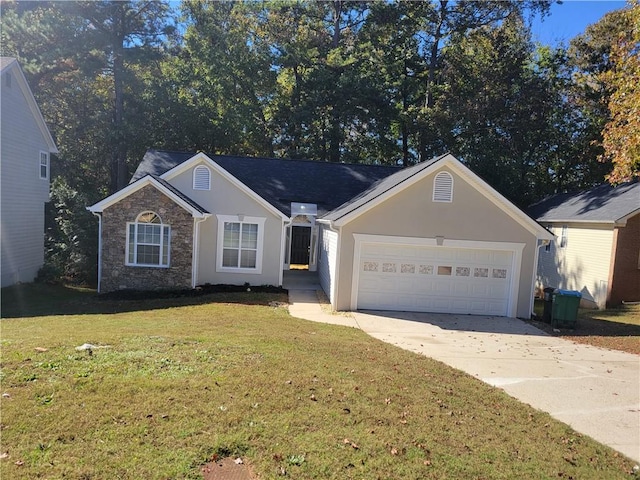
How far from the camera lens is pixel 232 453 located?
14.7ft

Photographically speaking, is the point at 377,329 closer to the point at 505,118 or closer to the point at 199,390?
the point at 199,390

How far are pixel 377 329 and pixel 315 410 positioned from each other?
20.0 feet

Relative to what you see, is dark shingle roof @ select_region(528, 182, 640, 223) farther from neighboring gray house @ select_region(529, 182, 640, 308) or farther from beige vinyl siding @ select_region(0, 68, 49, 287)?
beige vinyl siding @ select_region(0, 68, 49, 287)

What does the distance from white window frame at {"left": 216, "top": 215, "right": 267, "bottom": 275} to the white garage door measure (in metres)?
4.55

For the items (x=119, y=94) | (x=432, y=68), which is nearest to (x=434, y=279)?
(x=432, y=68)

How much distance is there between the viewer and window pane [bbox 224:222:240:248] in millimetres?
16427

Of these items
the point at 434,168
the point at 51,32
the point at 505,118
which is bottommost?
the point at 434,168

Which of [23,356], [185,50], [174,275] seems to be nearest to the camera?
[23,356]

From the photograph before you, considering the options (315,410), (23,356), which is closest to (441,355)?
(315,410)

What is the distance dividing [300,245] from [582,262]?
13176 millimetres

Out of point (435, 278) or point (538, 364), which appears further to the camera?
point (435, 278)

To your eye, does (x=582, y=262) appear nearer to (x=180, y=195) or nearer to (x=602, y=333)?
(x=602, y=333)

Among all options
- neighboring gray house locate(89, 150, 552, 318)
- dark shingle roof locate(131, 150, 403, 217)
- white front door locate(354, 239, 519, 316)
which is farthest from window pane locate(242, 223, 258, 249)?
white front door locate(354, 239, 519, 316)

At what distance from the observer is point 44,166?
742 inches
